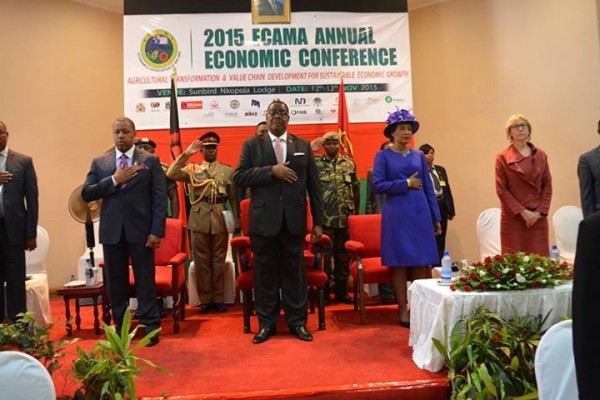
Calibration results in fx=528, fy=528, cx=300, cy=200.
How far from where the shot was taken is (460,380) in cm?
274

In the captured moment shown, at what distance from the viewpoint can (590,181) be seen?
4020 mm

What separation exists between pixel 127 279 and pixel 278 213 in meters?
1.28

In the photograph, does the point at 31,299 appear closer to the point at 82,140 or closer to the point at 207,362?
the point at 207,362

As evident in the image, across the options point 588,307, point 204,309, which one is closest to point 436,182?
point 204,309

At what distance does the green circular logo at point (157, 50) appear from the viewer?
5.89 meters

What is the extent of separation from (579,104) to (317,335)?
13.7 ft

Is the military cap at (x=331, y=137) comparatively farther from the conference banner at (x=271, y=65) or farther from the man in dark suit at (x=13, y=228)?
the man in dark suit at (x=13, y=228)

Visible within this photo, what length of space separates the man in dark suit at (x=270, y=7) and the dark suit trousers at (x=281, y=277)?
3189mm

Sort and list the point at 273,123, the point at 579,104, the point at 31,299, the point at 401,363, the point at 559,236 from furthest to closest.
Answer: the point at 579,104
the point at 559,236
the point at 31,299
the point at 273,123
the point at 401,363

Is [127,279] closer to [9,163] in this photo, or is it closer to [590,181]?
[9,163]

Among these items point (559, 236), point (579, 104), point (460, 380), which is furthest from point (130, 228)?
point (579, 104)

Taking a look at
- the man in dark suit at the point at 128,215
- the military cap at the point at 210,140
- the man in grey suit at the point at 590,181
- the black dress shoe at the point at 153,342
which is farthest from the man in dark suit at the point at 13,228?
the man in grey suit at the point at 590,181

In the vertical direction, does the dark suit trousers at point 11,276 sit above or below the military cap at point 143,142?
below

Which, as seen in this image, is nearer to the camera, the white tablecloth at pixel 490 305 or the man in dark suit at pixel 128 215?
the white tablecloth at pixel 490 305
